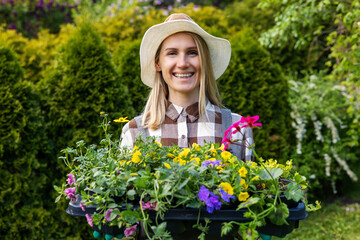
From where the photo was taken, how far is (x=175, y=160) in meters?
1.24

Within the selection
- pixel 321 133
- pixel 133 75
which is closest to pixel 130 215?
pixel 133 75

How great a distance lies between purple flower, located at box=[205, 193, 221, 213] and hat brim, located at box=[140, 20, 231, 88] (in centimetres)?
105

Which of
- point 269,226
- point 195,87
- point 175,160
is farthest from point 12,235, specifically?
point 269,226

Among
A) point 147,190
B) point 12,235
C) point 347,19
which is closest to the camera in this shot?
point 147,190

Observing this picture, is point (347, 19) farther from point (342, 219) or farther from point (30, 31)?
point (30, 31)

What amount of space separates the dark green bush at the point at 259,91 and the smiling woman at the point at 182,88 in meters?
1.91

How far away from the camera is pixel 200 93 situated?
6.59ft

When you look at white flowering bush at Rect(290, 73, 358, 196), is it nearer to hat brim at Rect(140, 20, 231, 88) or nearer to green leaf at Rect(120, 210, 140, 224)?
hat brim at Rect(140, 20, 231, 88)

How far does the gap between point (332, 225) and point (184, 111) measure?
2.99m

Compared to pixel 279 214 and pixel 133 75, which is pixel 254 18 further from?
pixel 279 214

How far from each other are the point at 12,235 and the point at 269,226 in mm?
2587

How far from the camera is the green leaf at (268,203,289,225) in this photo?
3.52 ft

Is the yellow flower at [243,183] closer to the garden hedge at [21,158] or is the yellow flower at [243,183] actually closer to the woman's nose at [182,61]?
the woman's nose at [182,61]

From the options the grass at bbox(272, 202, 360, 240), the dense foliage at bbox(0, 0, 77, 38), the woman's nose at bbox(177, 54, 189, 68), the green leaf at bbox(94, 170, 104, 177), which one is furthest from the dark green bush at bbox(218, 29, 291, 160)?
the dense foliage at bbox(0, 0, 77, 38)
